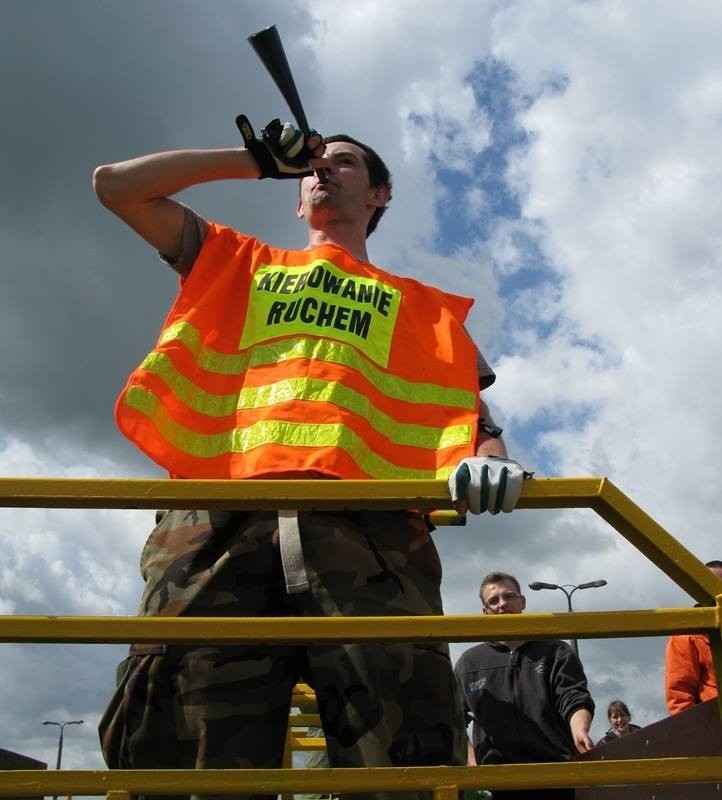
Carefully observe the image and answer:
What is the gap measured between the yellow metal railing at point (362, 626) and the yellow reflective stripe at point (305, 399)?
55 cm

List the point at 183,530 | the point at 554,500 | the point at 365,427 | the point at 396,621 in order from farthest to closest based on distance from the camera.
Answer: the point at 365,427, the point at 183,530, the point at 554,500, the point at 396,621

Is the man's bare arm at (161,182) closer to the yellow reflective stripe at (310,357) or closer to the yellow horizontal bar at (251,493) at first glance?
the yellow reflective stripe at (310,357)

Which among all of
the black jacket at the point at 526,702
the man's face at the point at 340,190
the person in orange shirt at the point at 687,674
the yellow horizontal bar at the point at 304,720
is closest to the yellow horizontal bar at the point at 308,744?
the yellow horizontal bar at the point at 304,720

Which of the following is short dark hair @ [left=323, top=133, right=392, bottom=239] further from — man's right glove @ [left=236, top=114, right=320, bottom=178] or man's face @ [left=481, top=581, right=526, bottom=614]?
man's face @ [left=481, top=581, right=526, bottom=614]

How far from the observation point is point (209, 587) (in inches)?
82.3

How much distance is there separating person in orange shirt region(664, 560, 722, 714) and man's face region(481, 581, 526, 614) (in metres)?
0.72

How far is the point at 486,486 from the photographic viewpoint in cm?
186

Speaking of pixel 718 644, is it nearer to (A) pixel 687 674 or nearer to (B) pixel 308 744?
(B) pixel 308 744

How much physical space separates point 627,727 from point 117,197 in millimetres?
7123

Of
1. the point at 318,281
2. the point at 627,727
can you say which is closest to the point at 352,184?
Answer: the point at 318,281

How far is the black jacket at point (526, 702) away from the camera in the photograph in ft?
13.7

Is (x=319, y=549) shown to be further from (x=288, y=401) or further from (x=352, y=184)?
(x=352, y=184)

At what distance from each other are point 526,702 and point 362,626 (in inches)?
112

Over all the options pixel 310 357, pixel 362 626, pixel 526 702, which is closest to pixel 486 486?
pixel 362 626
